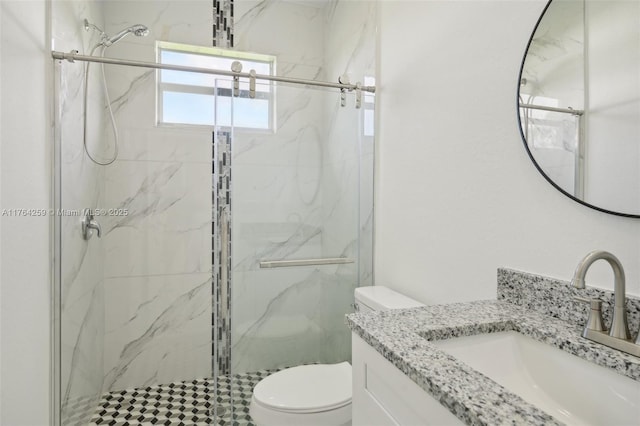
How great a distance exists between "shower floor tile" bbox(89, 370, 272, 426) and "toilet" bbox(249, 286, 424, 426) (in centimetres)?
27

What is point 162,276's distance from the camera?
2.50 m

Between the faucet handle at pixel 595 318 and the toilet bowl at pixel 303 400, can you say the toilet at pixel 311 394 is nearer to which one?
the toilet bowl at pixel 303 400

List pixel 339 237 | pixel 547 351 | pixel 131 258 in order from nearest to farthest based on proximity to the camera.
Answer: pixel 547 351
pixel 339 237
pixel 131 258

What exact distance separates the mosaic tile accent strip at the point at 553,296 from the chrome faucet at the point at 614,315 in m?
0.05

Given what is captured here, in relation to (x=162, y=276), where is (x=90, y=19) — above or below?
above

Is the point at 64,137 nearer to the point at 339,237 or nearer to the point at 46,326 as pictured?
the point at 46,326

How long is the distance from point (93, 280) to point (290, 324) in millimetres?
1235

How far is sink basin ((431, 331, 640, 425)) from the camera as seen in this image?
0.72 metres

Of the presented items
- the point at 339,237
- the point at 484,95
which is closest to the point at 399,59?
the point at 484,95

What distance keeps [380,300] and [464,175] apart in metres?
0.68

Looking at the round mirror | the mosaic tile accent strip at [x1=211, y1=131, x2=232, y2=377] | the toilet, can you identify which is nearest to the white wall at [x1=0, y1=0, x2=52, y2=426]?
the mosaic tile accent strip at [x1=211, y1=131, x2=232, y2=377]

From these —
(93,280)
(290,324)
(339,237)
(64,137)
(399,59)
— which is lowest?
(290,324)

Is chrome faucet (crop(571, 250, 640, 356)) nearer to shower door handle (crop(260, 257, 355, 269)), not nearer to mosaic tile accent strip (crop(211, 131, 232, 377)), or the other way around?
shower door handle (crop(260, 257, 355, 269))

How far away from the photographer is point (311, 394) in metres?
1.54
